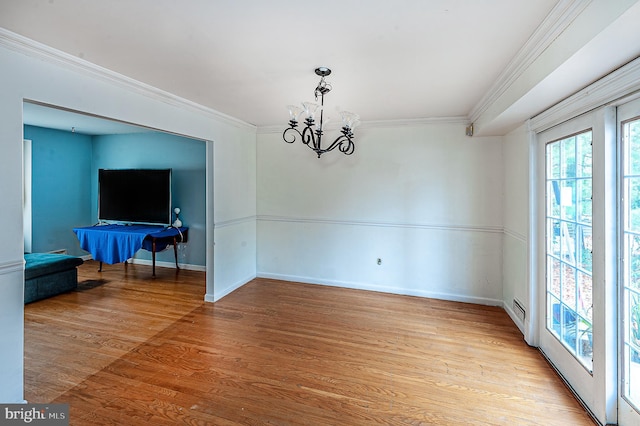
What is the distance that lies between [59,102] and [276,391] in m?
2.56

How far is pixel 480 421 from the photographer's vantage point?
1.89m

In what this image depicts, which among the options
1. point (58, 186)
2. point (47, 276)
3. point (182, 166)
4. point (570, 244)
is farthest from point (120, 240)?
point (570, 244)

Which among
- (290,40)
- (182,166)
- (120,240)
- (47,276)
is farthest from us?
(182,166)

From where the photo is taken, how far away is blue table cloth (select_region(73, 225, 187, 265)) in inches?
175

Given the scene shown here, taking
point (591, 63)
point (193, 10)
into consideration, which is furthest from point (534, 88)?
point (193, 10)

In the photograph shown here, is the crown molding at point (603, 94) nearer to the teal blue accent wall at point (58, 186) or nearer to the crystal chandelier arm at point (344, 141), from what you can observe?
the crystal chandelier arm at point (344, 141)

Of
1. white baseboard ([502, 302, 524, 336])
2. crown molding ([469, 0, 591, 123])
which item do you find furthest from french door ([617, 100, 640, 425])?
white baseboard ([502, 302, 524, 336])

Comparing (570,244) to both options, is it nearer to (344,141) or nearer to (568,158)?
(568,158)

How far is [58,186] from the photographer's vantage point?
5371 millimetres

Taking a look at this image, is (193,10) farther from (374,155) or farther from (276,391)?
(374,155)

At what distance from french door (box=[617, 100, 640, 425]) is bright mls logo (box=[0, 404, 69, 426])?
11.0ft

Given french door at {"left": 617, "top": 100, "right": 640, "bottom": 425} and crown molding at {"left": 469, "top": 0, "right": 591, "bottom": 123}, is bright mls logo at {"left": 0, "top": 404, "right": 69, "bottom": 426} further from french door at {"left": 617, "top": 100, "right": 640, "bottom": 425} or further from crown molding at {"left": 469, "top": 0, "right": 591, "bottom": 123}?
crown molding at {"left": 469, "top": 0, "right": 591, "bottom": 123}

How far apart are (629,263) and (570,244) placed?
0.58m

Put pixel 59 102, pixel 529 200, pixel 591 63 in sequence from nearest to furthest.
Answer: pixel 591 63
pixel 59 102
pixel 529 200
